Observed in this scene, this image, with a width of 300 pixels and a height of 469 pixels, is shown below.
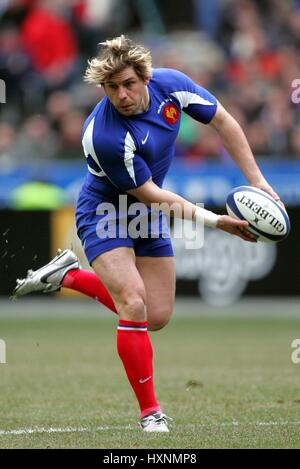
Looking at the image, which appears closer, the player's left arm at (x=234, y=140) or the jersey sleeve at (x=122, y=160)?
the jersey sleeve at (x=122, y=160)

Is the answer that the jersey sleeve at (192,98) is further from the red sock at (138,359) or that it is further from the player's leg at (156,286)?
the red sock at (138,359)

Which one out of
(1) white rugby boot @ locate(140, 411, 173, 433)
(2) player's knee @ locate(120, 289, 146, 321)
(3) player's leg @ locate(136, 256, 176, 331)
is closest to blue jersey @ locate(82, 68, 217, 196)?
(3) player's leg @ locate(136, 256, 176, 331)

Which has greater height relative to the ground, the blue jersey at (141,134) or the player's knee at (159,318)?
the blue jersey at (141,134)

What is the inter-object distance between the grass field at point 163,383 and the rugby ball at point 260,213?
1110mm

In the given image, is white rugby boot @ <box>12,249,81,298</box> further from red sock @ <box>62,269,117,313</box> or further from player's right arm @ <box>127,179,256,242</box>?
player's right arm @ <box>127,179,256,242</box>

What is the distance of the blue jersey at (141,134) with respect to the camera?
6.49 m

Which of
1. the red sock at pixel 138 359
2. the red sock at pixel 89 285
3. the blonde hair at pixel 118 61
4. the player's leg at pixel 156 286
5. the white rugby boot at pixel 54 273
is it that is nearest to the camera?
→ the blonde hair at pixel 118 61

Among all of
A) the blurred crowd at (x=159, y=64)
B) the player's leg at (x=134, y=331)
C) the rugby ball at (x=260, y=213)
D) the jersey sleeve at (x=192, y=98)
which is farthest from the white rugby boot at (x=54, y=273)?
the blurred crowd at (x=159, y=64)

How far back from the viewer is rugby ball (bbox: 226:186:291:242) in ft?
21.3

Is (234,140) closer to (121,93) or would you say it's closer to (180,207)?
(180,207)

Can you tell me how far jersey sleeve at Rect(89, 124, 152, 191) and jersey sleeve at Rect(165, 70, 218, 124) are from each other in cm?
54

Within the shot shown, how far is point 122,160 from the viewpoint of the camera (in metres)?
6.46

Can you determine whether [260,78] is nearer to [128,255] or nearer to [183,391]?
[183,391]

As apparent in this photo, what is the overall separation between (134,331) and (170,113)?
4.35ft
